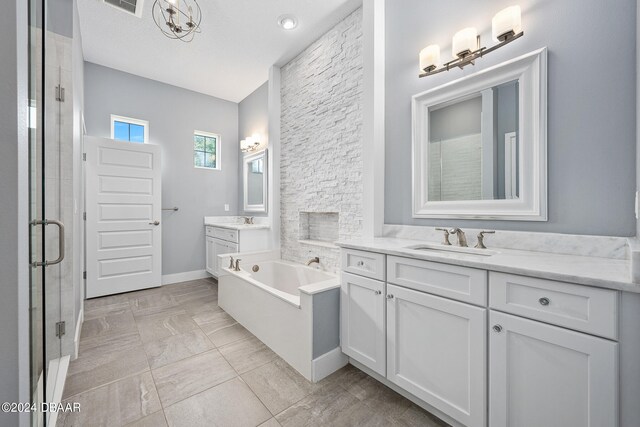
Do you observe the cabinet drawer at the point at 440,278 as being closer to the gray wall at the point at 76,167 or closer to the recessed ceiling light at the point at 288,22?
the gray wall at the point at 76,167

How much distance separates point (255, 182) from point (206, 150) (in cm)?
110

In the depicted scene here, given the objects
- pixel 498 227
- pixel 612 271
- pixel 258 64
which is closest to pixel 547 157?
pixel 498 227

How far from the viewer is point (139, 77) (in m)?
3.85

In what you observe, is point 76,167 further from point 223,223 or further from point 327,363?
point 327,363

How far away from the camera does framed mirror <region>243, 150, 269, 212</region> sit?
3.98m

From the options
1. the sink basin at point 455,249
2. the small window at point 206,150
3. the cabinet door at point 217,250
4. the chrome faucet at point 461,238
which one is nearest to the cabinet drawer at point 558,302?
the sink basin at point 455,249

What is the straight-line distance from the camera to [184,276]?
4.18 metres

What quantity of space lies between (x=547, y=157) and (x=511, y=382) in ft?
3.93

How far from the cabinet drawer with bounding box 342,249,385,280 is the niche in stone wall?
1.01 metres

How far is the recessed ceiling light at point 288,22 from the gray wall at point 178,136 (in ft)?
7.47

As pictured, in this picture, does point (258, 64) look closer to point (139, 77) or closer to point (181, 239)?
point (139, 77)

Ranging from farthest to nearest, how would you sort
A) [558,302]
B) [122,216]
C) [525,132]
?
[122,216], [525,132], [558,302]

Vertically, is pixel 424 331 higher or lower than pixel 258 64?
lower

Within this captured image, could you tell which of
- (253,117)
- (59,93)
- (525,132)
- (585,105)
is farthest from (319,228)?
(59,93)
